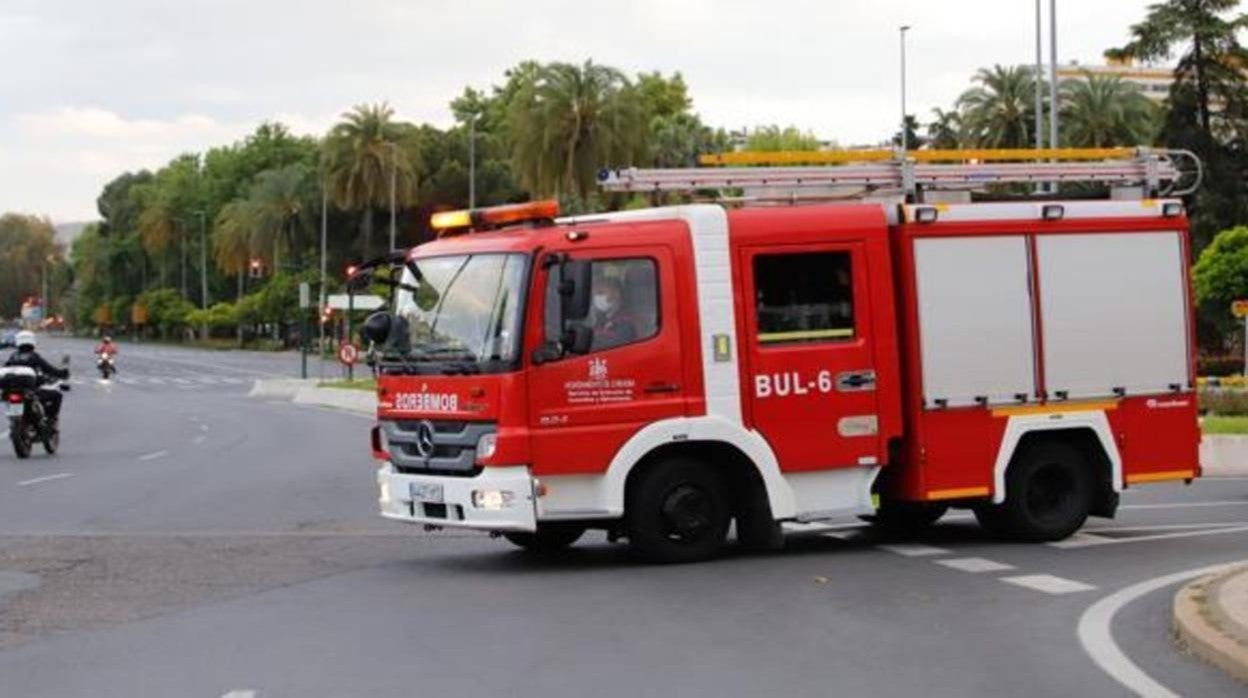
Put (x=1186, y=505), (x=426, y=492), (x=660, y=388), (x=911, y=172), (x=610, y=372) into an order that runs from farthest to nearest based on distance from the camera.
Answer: (x=1186, y=505), (x=911, y=172), (x=426, y=492), (x=660, y=388), (x=610, y=372)

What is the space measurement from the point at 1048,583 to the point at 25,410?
59.8 ft

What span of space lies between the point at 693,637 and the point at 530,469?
2.66m

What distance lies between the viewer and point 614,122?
6016 cm

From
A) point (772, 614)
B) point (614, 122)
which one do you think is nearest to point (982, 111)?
point (614, 122)

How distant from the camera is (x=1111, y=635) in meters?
9.07

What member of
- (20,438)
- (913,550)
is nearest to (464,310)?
(913,550)

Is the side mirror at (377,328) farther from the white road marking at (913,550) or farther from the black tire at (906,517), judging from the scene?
the black tire at (906,517)

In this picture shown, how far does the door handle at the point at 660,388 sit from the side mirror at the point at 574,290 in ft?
2.36

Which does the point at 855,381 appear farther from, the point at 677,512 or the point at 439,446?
the point at 439,446

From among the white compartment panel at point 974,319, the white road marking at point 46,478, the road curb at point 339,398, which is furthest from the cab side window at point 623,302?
the road curb at point 339,398

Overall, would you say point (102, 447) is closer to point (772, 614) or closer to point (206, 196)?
point (772, 614)

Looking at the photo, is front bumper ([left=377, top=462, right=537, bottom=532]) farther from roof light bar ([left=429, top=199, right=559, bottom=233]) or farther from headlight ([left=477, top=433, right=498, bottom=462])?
roof light bar ([left=429, top=199, right=559, bottom=233])

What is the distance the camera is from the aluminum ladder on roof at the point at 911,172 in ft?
41.7

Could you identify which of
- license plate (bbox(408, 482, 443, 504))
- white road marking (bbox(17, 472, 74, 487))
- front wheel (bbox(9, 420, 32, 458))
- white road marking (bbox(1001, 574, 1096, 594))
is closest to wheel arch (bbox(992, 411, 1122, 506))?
white road marking (bbox(1001, 574, 1096, 594))
